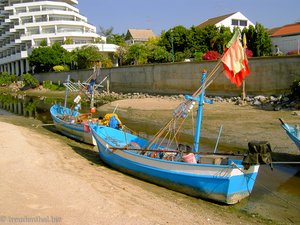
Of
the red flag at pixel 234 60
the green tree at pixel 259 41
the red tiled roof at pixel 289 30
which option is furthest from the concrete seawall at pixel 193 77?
the red tiled roof at pixel 289 30

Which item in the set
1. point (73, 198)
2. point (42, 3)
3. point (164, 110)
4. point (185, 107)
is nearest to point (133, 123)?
point (164, 110)

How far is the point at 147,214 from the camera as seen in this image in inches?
317

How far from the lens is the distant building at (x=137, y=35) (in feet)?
287

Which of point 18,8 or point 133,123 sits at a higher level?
point 18,8

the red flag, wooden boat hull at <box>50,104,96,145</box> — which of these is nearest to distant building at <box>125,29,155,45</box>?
wooden boat hull at <box>50,104,96,145</box>

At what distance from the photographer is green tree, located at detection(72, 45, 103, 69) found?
2172 inches

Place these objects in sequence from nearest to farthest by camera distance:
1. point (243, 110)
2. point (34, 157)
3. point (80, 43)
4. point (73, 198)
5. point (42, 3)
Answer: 1. point (73, 198)
2. point (34, 157)
3. point (243, 110)
4. point (80, 43)
5. point (42, 3)

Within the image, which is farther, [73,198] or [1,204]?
[73,198]

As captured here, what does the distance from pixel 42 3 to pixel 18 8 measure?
7.65 metres

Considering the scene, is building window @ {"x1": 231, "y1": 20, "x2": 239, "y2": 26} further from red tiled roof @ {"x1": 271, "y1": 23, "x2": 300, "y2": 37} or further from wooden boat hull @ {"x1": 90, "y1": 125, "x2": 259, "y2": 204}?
wooden boat hull @ {"x1": 90, "y1": 125, "x2": 259, "y2": 204}

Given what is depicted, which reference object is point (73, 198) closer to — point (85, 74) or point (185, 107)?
point (185, 107)

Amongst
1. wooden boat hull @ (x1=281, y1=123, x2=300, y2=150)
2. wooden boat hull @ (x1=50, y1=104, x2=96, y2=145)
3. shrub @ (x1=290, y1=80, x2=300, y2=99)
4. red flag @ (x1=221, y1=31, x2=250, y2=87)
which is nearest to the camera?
red flag @ (x1=221, y1=31, x2=250, y2=87)

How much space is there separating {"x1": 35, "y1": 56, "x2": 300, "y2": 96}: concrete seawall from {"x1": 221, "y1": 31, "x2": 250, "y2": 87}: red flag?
5.20 metres

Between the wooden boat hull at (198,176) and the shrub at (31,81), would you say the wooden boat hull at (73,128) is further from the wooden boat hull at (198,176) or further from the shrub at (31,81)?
the shrub at (31,81)
